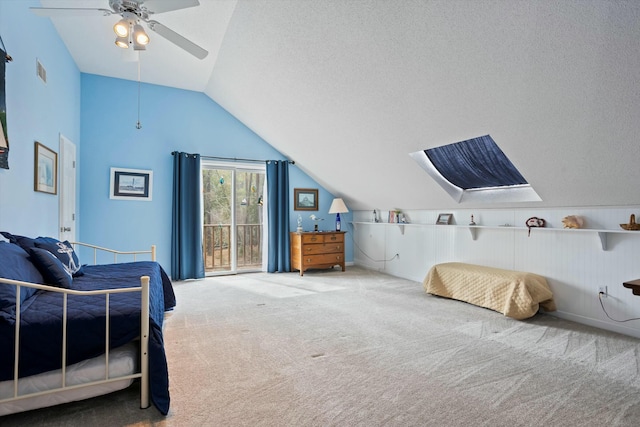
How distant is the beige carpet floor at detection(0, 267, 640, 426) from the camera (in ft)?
5.57

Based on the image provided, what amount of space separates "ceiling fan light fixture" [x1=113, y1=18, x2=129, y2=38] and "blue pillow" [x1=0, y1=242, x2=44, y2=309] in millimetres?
1645

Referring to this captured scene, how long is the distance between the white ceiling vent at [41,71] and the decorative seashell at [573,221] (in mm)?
5167

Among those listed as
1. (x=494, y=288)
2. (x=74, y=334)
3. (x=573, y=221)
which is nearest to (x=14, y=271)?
(x=74, y=334)

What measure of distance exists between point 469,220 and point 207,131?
420 centimetres

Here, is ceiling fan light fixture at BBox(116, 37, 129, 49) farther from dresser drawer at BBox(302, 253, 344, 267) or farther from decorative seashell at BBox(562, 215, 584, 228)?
decorative seashell at BBox(562, 215, 584, 228)

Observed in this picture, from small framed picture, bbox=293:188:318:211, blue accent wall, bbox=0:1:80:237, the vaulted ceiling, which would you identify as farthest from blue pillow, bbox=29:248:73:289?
small framed picture, bbox=293:188:318:211

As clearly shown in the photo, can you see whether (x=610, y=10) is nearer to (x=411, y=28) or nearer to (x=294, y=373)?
(x=411, y=28)

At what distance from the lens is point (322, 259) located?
18.7 ft

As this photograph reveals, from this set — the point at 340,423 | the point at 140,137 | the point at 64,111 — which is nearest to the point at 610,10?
the point at 340,423

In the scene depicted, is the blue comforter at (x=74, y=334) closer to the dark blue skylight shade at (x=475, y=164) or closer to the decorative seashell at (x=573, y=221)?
the dark blue skylight shade at (x=475, y=164)

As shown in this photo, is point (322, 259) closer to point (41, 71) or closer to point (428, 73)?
point (428, 73)

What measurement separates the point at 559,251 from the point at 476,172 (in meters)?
1.14

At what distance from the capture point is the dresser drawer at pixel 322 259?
5562 millimetres

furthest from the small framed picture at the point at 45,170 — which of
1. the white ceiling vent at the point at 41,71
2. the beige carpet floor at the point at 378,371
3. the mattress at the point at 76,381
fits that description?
the mattress at the point at 76,381
